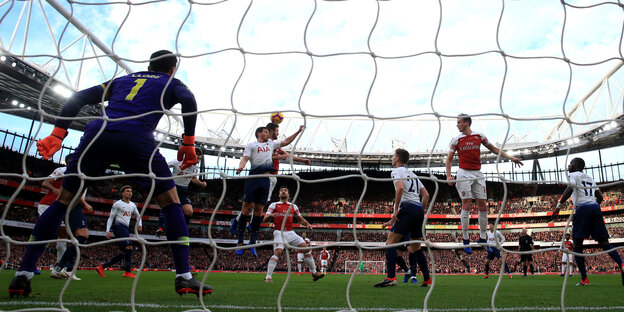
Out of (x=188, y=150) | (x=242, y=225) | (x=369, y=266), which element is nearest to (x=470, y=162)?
(x=242, y=225)

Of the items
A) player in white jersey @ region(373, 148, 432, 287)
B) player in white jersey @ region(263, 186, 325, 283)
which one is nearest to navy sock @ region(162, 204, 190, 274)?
player in white jersey @ region(373, 148, 432, 287)

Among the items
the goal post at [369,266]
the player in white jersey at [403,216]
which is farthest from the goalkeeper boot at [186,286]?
the goal post at [369,266]

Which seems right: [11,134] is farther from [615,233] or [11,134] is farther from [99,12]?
[615,233]

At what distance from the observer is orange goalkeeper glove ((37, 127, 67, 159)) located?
10.1 feet

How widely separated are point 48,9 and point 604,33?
20.4 metres

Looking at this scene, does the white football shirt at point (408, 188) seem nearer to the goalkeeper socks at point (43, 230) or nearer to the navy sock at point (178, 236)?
the navy sock at point (178, 236)

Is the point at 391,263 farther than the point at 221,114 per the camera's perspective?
No

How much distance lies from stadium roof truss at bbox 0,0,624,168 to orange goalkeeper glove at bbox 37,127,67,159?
5811 mm

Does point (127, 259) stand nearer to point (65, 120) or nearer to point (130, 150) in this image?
point (65, 120)

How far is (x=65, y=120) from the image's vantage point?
11.0 feet

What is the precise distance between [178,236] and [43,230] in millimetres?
1031

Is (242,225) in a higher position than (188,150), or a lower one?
lower

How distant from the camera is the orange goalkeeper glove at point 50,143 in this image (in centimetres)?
309

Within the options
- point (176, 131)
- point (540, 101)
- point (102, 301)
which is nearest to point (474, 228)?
point (176, 131)
